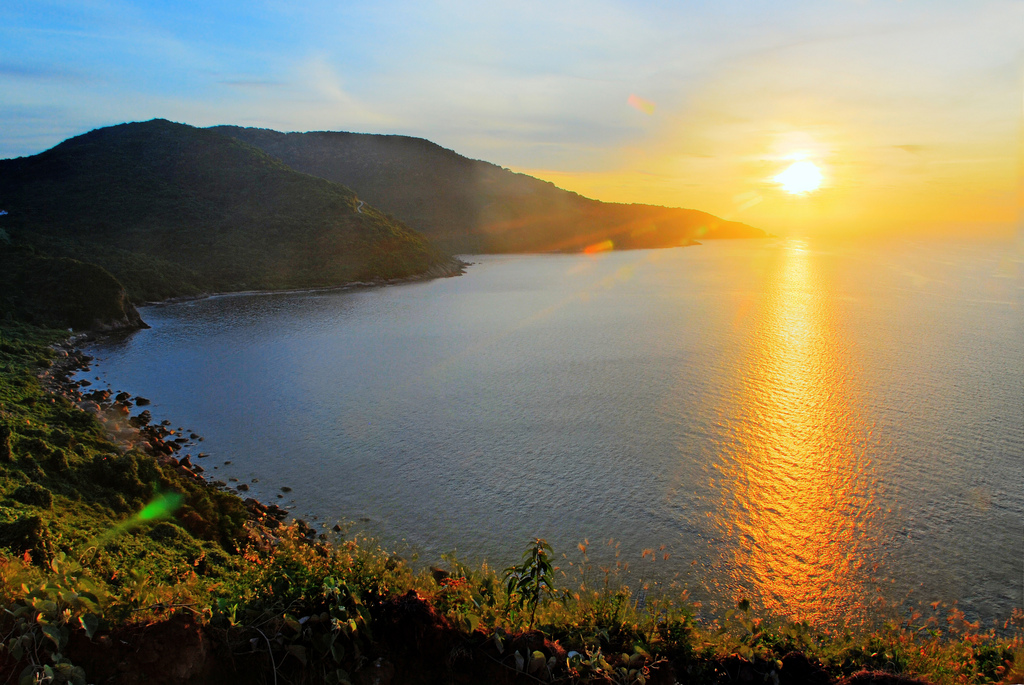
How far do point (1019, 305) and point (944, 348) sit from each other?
2404cm

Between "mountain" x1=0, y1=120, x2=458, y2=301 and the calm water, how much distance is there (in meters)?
13.6

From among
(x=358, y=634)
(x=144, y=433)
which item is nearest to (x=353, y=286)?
(x=144, y=433)

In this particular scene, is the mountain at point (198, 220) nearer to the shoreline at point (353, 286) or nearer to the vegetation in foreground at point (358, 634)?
the shoreline at point (353, 286)

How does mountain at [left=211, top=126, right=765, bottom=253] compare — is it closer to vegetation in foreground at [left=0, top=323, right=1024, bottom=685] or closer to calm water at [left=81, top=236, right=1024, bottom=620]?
calm water at [left=81, top=236, right=1024, bottom=620]

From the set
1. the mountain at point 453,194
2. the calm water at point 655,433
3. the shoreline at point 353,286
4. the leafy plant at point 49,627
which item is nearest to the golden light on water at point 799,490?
the calm water at point 655,433

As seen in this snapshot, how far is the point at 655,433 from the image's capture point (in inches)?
723

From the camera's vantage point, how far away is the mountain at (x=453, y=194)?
120m

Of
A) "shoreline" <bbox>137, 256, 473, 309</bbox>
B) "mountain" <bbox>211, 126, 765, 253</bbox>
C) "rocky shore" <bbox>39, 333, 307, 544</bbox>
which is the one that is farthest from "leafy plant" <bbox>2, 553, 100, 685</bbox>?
"mountain" <bbox>211, 126, 765, 253</bbox>

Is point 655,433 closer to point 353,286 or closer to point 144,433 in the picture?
point 144,433

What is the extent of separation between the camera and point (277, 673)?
437 centimetres

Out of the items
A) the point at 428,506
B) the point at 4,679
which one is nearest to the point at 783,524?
the point at 428,506

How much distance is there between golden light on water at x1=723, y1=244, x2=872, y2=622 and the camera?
35.6 feet

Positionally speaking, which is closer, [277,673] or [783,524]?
[277,673]

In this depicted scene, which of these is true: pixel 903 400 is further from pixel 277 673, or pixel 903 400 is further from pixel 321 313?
pixel 321 313
